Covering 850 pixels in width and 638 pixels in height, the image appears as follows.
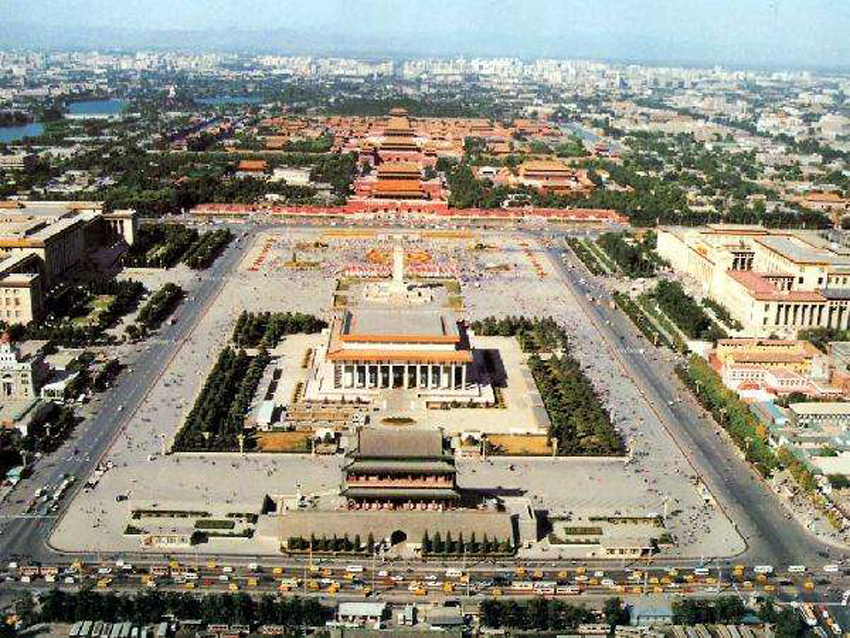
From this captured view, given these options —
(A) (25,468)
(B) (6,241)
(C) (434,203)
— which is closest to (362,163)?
(C) (434,203)

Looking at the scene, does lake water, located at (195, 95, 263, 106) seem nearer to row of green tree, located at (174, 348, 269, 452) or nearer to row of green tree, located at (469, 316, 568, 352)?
row of green tree, located at (469, 316, 568, 352)

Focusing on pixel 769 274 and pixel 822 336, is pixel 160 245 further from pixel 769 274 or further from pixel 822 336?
pixel 822 336

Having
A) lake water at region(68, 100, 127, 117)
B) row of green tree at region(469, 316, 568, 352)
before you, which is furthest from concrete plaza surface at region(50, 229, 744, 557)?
lake water at region(68, 100, 127, 117)

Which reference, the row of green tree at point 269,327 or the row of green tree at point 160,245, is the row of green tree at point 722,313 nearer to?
the row of green tree at point 269,327

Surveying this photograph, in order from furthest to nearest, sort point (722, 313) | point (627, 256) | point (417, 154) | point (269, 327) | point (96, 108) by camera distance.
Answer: point (96, 108), point (417, 154), point (627, 256), point (722, 313), point (269, 327)

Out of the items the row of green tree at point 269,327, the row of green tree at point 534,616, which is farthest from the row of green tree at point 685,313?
the row of green tree at point 534,616

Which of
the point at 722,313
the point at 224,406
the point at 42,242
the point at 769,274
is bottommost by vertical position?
the point at 224,406

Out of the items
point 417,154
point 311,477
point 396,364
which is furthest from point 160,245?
point 417,154
